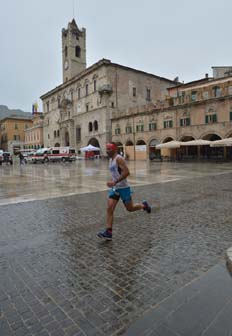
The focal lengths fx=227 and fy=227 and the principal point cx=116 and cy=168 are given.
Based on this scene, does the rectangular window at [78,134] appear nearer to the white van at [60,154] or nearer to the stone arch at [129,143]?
the white van at [60,154]

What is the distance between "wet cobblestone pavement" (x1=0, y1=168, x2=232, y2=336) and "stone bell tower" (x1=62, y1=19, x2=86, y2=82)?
191 ft

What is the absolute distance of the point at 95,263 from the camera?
350cm

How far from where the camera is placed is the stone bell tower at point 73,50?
56.3 meters

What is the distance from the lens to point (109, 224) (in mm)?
4414

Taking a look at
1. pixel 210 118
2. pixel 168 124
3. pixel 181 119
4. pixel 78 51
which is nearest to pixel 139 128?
pixel 168 124

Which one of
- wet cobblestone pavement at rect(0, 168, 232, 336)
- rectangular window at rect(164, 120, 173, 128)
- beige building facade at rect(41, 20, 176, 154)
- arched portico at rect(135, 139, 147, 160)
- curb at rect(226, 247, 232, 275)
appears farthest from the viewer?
beige building facade at rect(41, 20, 176, 154)

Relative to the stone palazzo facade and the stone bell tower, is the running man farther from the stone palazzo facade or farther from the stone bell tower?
the stone bell tower

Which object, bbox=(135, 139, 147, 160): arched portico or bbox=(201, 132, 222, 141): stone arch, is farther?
bbox=(135, 139, 147, 160): arched portico

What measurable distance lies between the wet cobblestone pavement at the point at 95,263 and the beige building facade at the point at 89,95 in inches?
1349

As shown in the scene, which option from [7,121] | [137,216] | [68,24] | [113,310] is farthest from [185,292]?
[7,121]

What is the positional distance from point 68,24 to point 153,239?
212ft

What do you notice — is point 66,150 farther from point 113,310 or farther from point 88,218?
point 113,310

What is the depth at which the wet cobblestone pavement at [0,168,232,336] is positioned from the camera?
2.37 meters

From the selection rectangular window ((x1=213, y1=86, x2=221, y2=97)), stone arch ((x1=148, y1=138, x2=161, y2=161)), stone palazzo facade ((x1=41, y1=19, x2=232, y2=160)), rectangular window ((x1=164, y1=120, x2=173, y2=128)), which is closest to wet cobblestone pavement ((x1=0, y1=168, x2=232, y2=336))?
stone palazzo facade ((x1=41, y1=19, x2=232, y2=160))
